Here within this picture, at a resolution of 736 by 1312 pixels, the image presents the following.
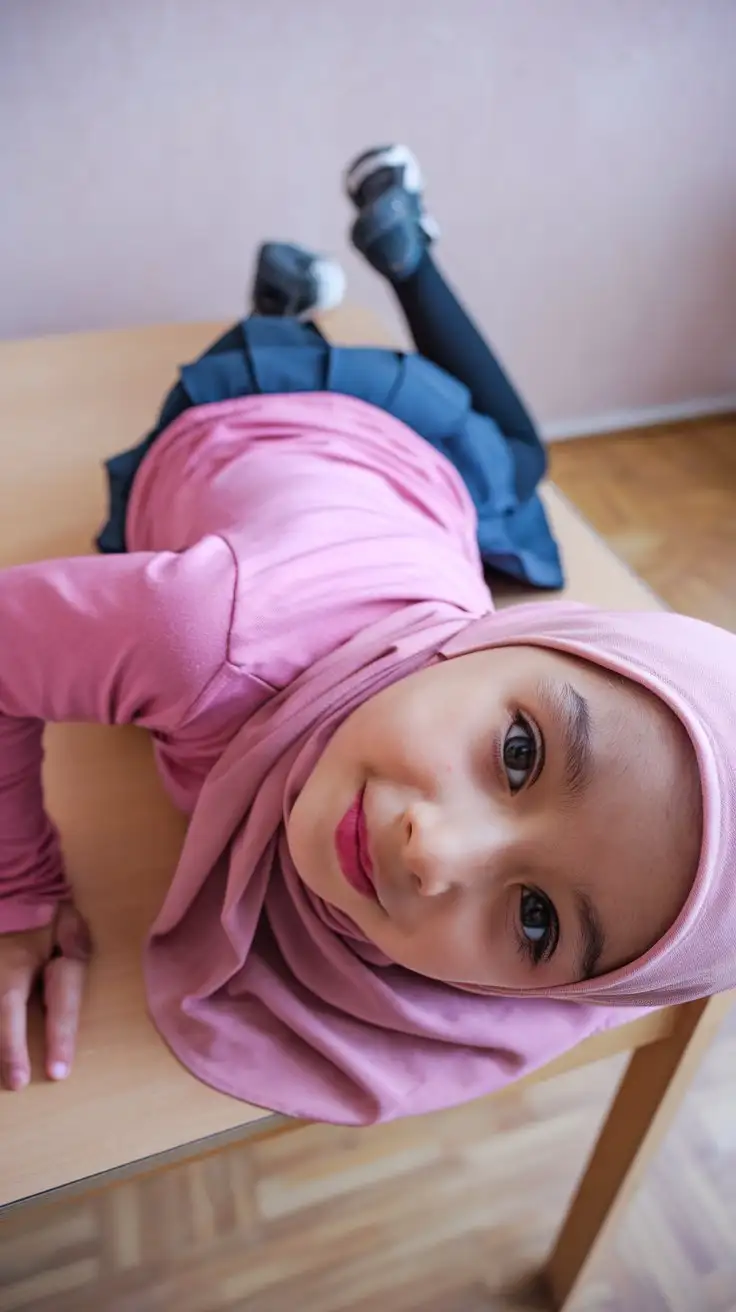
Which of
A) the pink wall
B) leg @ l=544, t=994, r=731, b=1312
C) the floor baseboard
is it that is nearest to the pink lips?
leg @ l=544, t=994, r=731, b=1312

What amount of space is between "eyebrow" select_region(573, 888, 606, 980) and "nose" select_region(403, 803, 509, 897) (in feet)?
0.15

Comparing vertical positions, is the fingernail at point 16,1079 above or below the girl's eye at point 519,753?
below

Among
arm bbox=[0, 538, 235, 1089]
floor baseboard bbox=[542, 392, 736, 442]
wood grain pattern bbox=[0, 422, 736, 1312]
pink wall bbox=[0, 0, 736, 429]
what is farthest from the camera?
floor baseboard bbox=[542, 392, 736, 442]

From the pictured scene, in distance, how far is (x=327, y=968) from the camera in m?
0.62

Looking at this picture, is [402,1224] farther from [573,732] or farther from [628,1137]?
[573,732]

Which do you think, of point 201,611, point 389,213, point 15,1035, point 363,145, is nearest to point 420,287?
point 389,213

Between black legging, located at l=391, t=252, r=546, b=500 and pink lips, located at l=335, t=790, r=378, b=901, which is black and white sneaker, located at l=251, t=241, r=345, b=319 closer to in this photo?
black legging, located at l=391, t=252, r=546, b=500

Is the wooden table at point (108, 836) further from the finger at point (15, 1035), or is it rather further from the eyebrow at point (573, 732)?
the eyebrow at point (573, 732)

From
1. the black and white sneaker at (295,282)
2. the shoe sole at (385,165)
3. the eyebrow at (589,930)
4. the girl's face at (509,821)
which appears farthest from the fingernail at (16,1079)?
the shoe sole at (385,165)

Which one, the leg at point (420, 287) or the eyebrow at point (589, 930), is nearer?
the eyebrow at point (589, 930)

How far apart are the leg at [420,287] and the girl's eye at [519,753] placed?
590mm

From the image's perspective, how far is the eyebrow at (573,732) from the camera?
1.63 feet

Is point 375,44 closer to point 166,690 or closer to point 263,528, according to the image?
point 263,528

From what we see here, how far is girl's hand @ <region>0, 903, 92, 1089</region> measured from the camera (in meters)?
0.55
